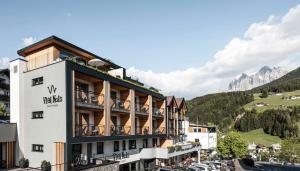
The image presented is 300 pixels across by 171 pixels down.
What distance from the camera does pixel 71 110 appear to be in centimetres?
2688

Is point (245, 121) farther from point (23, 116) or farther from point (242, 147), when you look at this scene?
point (23, 116)

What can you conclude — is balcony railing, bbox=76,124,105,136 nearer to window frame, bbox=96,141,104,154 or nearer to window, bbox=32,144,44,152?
window frame, bbox=96,141,104,154

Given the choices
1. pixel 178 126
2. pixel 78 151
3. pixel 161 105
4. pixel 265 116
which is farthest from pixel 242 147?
pixel 265 116

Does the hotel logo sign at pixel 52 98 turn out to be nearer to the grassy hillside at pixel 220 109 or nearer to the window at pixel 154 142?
the window at pixel 154 142

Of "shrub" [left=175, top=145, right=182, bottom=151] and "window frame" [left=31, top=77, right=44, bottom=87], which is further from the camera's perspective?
"shrub" [left=175, top=145, right=182, bottom=151]

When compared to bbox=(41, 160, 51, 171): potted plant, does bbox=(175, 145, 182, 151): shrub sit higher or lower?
lower

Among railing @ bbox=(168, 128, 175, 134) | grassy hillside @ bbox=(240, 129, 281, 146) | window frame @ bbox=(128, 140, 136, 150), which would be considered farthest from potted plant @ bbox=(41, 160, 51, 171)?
grassy hillside @ bbox=(240, 129, 281, 146)

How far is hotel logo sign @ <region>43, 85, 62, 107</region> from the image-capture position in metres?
27.3

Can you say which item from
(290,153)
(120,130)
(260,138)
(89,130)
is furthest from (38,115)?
(260,138)

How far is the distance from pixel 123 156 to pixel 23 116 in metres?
12.3

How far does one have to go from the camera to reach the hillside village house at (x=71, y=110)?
26953 millimetres

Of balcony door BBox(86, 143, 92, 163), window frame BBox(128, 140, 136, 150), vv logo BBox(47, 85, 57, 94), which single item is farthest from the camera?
window frame BBox(128, 140, 136, 150)

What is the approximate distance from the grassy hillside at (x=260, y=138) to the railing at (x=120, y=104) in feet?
310

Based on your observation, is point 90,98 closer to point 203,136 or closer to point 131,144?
point 131,144
